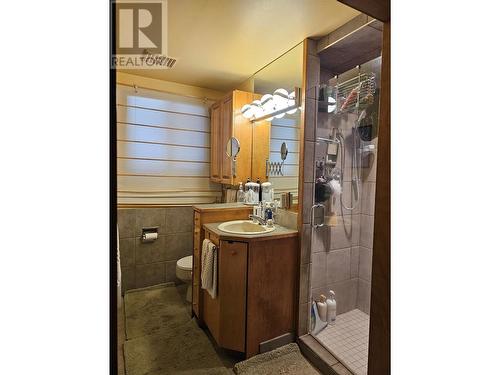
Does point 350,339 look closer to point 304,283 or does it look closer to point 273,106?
point 304,283

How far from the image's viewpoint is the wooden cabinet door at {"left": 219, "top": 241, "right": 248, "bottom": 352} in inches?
67.2

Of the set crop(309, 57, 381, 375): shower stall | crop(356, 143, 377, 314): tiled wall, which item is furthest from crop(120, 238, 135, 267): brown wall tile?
crop(356, 143, 377, 314): tiled wall

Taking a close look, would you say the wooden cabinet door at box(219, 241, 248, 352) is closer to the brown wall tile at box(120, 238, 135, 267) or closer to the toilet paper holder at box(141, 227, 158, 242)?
the toilet paper holder at box(141, 227, 158, 242)

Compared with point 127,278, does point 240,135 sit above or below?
above

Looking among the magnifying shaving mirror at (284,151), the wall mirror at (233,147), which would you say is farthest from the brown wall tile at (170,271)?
the magnifying shaving mirror at (284,151)

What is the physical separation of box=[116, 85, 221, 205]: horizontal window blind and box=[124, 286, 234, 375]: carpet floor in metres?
1.11

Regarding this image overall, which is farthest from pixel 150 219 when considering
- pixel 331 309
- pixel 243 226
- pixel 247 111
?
pixel 331 309

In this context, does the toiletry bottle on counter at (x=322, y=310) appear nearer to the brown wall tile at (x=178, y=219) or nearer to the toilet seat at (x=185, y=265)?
the toilet seat at (x=185, y=265)

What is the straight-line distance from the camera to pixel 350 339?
1.87 metres

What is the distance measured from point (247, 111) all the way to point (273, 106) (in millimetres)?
364

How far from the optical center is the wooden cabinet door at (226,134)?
8.54ft
